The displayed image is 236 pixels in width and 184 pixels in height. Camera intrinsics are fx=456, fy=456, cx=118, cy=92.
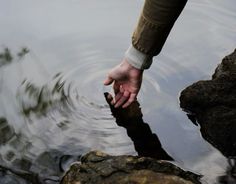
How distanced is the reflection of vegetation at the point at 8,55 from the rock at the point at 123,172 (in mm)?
1958

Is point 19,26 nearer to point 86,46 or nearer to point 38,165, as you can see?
point 86,46

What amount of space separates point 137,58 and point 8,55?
79.7 inches

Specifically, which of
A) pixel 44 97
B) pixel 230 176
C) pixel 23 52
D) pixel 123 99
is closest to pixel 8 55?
pixel 23 52

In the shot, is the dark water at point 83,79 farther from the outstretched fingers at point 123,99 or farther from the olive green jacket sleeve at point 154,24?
the olive green jacket sleeve at point 154,24

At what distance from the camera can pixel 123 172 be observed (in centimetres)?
278

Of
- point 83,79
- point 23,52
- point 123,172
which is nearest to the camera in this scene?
point 123,172

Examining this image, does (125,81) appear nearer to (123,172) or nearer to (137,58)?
(137,58)

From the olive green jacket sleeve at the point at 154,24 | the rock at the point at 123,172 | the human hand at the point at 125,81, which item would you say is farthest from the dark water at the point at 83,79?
the olive green jacket sleeve at the point at 154,24

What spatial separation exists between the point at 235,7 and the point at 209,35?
2.44 ft

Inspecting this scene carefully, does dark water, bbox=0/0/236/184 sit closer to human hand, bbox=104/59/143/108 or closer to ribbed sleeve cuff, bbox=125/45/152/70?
human hand, bbox=104/59/143/108

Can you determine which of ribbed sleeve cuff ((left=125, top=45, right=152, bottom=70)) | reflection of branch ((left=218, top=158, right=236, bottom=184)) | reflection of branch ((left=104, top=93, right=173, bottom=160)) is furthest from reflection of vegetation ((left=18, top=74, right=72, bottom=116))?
reflection of branch ((left=218, top=158, right=236, bottom=184))

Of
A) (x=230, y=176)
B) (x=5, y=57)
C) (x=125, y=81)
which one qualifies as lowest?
→ (x=230, y=176)

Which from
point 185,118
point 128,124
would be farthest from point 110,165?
point 185,118

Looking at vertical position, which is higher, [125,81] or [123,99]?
[125,81]
